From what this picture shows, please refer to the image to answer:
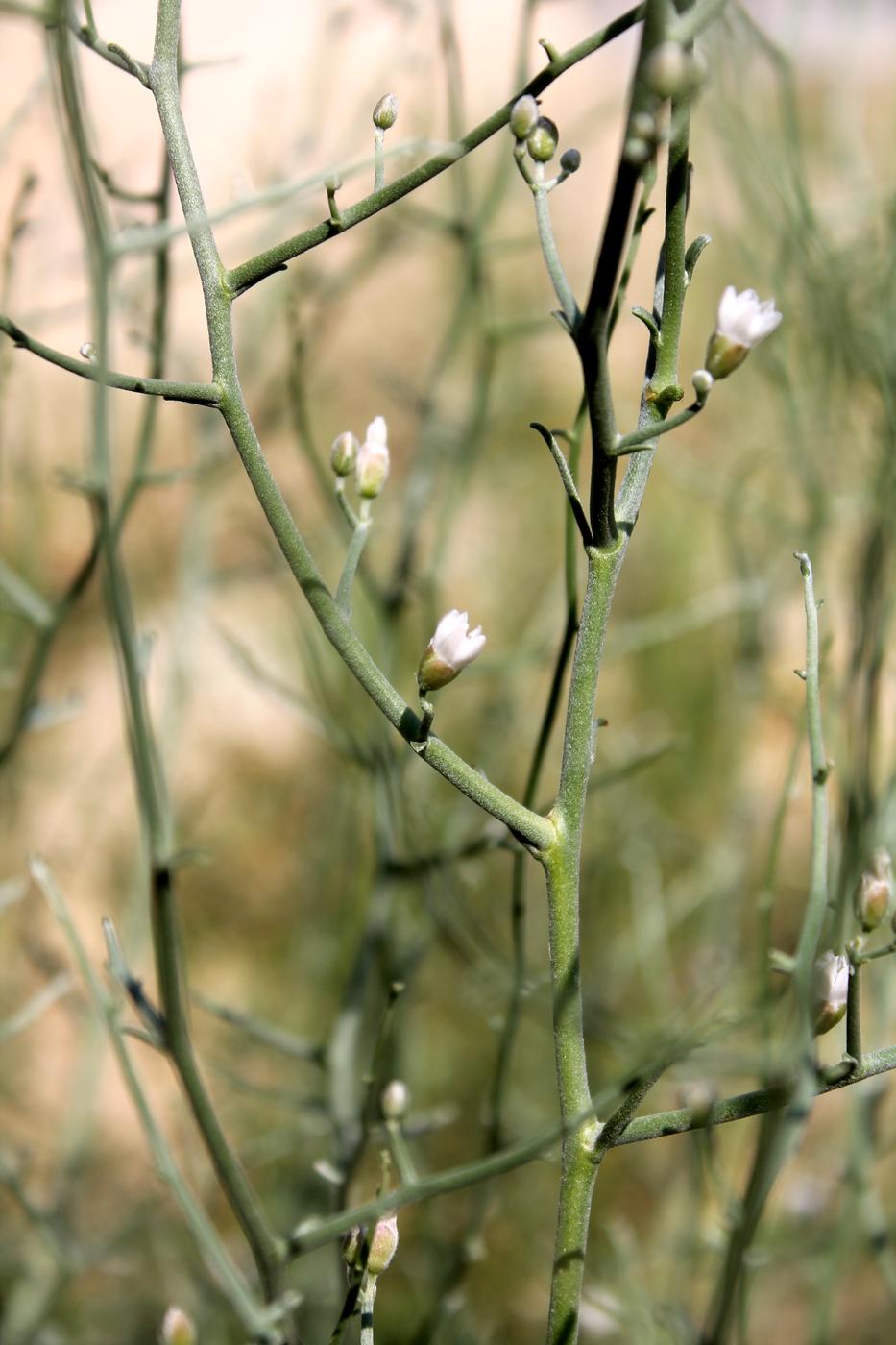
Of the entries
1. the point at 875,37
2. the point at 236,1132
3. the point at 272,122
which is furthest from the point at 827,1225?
the point at 875,37

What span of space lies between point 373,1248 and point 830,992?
23 cm

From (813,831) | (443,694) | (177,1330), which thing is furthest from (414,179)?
(443,694)

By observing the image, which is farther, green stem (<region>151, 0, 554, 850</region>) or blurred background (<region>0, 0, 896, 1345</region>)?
blurred background (<region>0, 0, 896, 1345</region>)

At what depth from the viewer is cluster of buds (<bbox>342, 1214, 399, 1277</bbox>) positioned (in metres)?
0.54

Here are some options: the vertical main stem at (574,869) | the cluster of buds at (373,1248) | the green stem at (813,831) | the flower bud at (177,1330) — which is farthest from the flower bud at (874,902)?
the flower bud at (177,1330)

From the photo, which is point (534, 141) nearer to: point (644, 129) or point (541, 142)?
point (541, 142)

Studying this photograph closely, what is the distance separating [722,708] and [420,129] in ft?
3.61

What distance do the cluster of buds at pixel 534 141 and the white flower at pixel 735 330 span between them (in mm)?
87

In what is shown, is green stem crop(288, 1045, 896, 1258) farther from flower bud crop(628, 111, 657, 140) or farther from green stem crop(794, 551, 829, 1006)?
flower bud crop(628, 111, 657, 140)

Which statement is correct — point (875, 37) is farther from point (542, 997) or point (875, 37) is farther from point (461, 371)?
point (542, 997)

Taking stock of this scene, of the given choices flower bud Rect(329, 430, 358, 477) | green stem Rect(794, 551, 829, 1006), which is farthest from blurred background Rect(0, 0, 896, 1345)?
flower bud Rect(329, 430, 358, 477)

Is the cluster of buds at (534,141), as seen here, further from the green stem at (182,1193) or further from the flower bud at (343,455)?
the green stem at (182,1193)

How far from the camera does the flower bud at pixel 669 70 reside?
37 cm

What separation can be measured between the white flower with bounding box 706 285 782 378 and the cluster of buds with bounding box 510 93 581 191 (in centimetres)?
9
